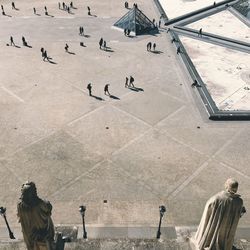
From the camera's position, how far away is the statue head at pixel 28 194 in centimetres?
728

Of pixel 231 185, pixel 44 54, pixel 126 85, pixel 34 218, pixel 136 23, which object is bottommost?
pixel 126 85

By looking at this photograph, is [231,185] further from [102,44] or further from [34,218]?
[102,44]

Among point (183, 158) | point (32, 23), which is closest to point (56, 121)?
point (183, 158)

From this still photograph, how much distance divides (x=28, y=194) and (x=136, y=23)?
31.7 meters

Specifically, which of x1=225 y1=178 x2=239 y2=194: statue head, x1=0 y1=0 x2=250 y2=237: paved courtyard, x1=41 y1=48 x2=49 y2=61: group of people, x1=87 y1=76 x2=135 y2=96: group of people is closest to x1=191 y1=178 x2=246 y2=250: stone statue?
x1=225 y1=178 x2=239 y2=194: statue head

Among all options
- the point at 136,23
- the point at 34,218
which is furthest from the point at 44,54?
the point at 34,218

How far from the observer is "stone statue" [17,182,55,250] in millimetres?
7441

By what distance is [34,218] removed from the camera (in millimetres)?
8023

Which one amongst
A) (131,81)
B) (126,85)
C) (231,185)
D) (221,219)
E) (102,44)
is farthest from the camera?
(102,44)

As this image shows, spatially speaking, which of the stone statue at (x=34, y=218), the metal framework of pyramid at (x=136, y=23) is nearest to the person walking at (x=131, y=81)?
the metal framework of pyramid at (x=136, y=23)

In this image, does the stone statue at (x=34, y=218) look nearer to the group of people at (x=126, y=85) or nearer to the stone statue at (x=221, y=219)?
the stone statue at (x=221, y=219)

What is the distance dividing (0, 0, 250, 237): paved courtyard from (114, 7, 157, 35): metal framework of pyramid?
15.4ft

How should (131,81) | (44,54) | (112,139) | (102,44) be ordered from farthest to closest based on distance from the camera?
(102,44), (44,54), (131,81), (112,139)

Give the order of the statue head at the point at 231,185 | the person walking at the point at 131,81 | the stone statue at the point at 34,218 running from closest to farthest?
the statue head at the point at 231,185 → the stone statue at the point at 34,218 → the person walking at the point at 131,81
